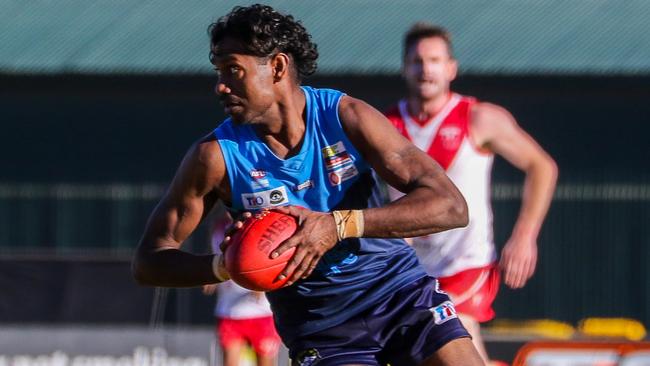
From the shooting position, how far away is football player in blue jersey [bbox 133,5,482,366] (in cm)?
591

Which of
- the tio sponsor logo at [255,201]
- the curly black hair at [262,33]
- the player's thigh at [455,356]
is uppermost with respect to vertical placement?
the curly black hair at [262,33]

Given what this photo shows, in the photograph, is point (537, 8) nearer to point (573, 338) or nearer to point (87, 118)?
point (87, 118)

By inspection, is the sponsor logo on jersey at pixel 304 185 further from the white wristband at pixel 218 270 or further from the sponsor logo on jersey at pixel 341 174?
the white wristband at pixel 218 270

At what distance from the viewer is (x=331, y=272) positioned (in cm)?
602

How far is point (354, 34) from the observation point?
67.8 ft

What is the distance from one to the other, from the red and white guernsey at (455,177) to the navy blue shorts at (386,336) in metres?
2.33

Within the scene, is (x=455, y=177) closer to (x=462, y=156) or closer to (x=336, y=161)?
(x=462, y=156)

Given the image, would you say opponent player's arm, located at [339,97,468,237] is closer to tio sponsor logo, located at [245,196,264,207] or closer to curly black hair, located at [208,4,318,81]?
curly black hair, located at [208,4,318,81]

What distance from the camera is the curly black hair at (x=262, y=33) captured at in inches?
234

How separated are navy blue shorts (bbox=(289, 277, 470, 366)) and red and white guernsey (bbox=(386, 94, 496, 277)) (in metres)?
2.33

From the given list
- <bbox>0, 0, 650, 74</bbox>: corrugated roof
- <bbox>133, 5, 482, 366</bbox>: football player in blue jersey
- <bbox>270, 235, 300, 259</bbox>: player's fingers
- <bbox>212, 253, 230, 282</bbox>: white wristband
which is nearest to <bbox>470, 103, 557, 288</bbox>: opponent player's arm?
<bbox>133, 5, 482, 366</bbox>: football player in blue jersey

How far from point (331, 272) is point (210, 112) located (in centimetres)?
1469

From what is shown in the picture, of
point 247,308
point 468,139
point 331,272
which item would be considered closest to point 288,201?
point 331,272

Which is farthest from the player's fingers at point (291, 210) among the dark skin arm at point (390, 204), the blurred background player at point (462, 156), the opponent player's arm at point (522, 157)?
the opponent player's arm at point (522, 157)
